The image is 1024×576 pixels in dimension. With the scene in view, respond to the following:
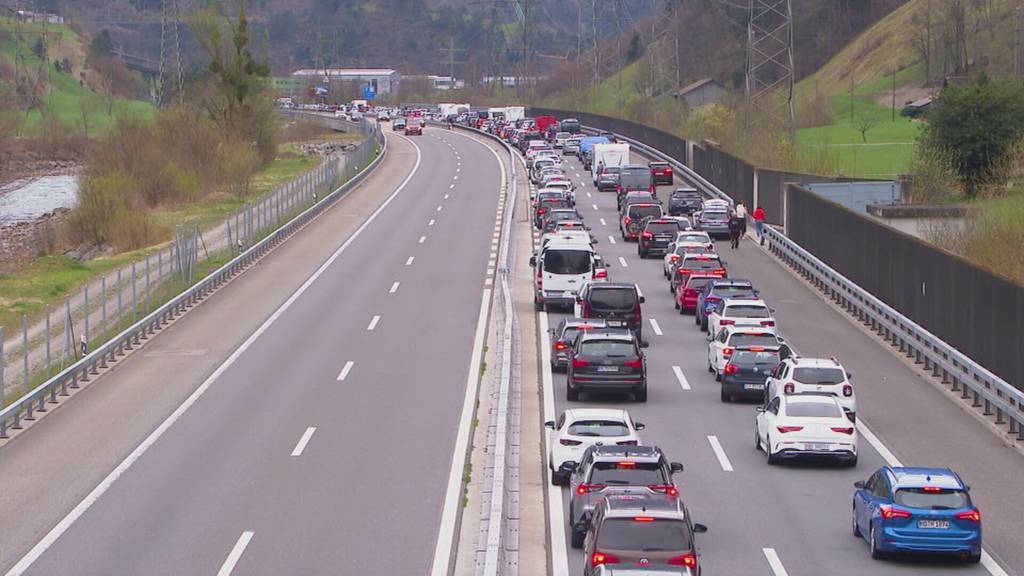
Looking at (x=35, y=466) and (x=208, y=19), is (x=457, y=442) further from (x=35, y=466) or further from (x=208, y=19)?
(x=208, y=19)

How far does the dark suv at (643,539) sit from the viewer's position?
55.6ft

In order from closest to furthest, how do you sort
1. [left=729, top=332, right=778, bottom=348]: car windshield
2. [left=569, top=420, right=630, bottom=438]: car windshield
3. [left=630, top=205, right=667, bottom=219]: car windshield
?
[left=569, top=420, right=630, bottom=438]: car windshield → [left=729, top=332, right=778, bottom=348]: car windshield → [left=630, top=205, right=667, bottom=219]: car windshield

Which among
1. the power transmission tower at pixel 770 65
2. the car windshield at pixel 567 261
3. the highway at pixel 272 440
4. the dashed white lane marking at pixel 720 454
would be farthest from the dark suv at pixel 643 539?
the power transmission tower at pixel 770 65

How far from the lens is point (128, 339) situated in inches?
1471

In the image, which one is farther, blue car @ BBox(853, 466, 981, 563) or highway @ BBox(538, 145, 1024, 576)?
highway @ BBox(538, 145, 1024, 576)

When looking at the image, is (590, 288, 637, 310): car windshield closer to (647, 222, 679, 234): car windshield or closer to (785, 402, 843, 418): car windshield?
(785, 402, 843, 418): car windshield

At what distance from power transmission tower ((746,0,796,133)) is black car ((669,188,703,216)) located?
882 centimetres

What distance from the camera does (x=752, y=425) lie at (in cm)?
2931

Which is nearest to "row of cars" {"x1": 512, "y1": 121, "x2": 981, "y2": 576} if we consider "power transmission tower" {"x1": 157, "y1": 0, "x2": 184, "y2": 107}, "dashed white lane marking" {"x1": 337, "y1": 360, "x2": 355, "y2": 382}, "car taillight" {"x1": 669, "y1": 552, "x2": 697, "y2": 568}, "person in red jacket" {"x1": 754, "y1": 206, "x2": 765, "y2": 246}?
"car taillight" {"x1": 669, "y1": 552, "x2": 697, "y2": 568}

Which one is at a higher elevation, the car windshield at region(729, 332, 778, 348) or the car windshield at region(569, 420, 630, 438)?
the car windshield at region(729, 332, 778, 348)

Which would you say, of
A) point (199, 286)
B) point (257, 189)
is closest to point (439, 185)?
point (257, 189)

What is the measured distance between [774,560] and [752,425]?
9.32 m

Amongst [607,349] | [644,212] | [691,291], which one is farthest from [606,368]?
[644,212]

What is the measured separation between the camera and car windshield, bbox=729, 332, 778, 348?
3209cm
